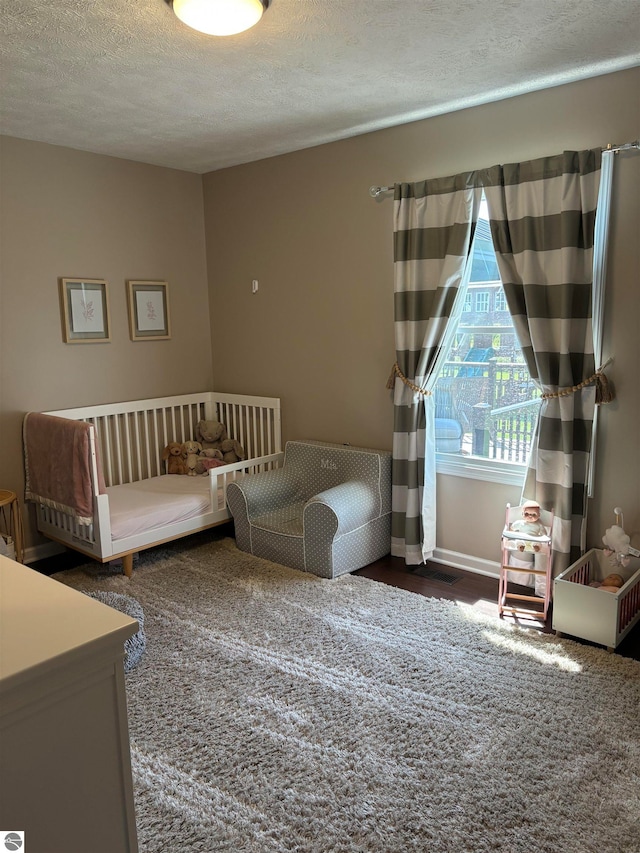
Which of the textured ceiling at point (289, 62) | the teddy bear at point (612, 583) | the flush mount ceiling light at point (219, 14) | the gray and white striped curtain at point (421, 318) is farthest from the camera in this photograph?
the gray and white striped curtain at point (421, 318)

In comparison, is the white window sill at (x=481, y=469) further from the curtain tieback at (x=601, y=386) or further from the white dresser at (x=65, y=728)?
the white dresser at (x=65, y=728)

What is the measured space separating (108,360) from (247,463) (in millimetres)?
1168

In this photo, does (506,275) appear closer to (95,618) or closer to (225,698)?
(225,698)

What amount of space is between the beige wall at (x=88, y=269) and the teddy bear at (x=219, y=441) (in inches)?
13.3

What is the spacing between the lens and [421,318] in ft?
11.6

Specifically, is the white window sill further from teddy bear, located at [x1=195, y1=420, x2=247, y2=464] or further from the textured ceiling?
the textured ceiling

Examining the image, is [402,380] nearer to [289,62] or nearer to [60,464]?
[289,62]

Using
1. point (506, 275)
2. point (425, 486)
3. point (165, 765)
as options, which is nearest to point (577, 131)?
point (506, 275)

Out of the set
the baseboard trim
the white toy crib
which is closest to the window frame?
the baseboard trim

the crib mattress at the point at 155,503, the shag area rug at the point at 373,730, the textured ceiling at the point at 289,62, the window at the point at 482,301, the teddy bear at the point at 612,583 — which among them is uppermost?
the textured ceiling at the point at 289,62

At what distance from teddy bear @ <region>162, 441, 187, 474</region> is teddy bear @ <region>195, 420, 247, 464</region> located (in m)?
0.20

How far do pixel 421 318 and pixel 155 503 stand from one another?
6.21ft

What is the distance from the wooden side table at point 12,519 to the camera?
353 centimetres

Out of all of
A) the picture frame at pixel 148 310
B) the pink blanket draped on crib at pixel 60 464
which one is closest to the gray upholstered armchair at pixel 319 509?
the pink blanket draped on crib at pixel 60 464
